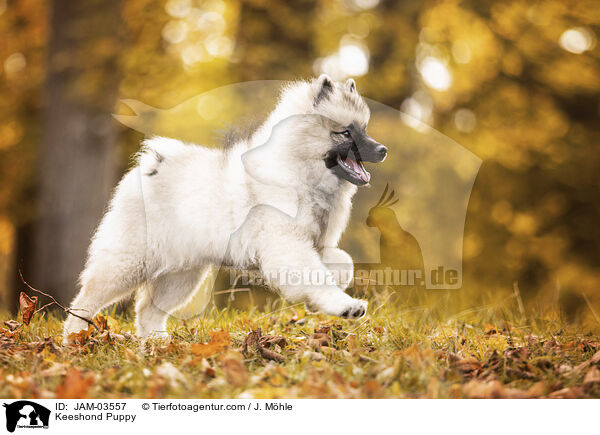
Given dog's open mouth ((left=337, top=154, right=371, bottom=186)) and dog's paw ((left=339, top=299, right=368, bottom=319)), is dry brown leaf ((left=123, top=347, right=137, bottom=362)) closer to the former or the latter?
dog's paw ((left=339, top=299, right=368, bottom=319))

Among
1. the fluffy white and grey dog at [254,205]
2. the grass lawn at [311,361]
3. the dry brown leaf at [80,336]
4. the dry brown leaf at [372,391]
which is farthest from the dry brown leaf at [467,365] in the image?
the dry brown leaf at [80,336]

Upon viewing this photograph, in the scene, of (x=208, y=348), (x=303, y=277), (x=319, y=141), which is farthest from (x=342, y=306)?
(x=319, y=141)

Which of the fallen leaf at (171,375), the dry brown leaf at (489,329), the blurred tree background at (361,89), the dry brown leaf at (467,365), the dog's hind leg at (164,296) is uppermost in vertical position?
the blurred tree background at (361,89)

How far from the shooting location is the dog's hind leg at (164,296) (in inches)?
158

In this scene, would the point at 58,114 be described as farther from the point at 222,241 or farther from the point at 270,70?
the point at 222,241

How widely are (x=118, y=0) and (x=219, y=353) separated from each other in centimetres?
566

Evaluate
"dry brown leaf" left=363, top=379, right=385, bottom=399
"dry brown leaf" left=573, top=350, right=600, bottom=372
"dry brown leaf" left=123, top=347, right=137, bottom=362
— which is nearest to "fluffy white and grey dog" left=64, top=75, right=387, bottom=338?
"dry brown leaf" left=123, top=347, right=137, bottom=362

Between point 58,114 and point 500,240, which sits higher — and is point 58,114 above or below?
above

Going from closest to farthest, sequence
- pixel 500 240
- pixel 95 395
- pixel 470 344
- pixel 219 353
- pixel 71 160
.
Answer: pixel 95 395 → pixel 219 353 → pixel 470 344 → pixel 71 160 → pixel 500 240

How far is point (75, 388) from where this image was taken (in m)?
2.57

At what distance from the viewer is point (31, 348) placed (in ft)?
11.3

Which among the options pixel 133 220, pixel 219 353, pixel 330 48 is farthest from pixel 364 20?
pixel 219 353

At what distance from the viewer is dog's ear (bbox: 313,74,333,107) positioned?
141 inches

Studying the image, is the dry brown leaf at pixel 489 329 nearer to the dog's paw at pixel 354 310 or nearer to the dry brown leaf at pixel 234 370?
the dog's paw at pixel 354 310
